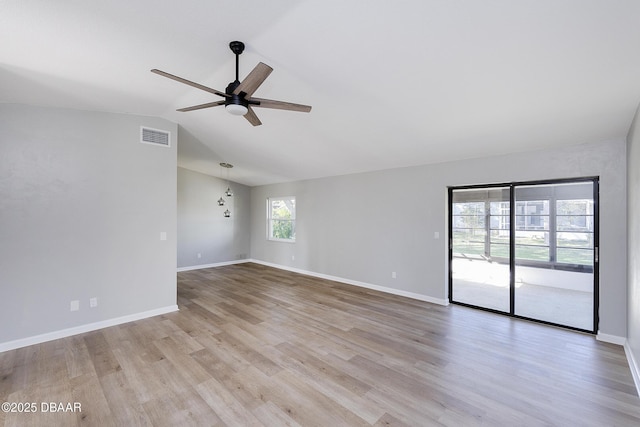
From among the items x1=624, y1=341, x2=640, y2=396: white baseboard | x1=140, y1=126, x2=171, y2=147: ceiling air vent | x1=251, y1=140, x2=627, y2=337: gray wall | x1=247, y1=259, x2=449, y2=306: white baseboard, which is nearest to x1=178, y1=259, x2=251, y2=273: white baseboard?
x1=251, y1=140, x2=627, y2=337: gray wall

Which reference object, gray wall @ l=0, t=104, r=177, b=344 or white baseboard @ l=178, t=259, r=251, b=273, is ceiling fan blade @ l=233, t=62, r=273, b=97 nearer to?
gray wall @ l=0, t=104, r=177, b=344

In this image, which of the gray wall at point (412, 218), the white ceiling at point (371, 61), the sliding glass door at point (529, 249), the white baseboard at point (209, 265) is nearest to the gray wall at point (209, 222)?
the white baseboard at point (209, 265)

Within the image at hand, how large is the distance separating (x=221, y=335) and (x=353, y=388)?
185 centimetres

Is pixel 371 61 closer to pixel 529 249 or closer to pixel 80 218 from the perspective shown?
pixel 529 249

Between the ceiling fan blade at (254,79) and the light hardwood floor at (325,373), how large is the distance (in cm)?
255

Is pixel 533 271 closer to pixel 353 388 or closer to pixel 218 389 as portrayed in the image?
pixel 353 388

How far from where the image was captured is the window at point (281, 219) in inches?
294

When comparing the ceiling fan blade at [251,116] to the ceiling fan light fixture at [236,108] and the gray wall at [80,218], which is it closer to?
the ceiling fan light fixture at [236,108]

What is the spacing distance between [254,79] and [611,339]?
4.79 m

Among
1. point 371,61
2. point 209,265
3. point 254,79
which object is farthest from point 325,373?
point 209,265

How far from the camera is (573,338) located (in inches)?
128

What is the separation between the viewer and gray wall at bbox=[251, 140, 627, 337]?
10.4ft

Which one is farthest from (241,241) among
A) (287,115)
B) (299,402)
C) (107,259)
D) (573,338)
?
(573,338)

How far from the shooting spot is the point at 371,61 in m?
2.37
